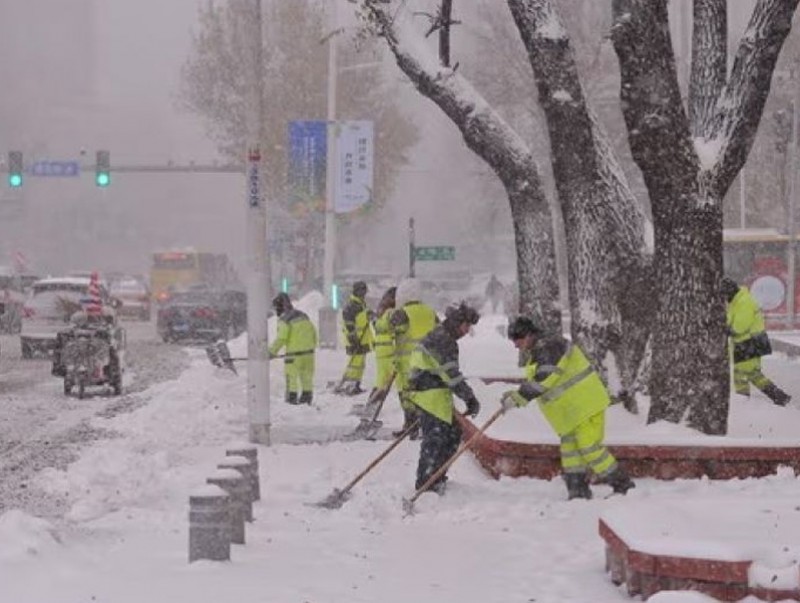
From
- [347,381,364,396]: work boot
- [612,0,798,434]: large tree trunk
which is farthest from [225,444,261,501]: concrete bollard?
[347,381,364,396]: work boot

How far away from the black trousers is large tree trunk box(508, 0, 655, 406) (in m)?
3.10

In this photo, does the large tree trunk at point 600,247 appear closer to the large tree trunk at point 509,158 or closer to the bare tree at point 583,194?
the bare tree at point 583,194

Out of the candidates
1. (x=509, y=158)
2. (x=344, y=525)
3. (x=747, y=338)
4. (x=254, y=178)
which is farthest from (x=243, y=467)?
(x=747, y=338)

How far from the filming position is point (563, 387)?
974cm

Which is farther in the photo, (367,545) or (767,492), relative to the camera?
(767,492)

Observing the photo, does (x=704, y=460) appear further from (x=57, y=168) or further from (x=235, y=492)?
(x=57, y=168)

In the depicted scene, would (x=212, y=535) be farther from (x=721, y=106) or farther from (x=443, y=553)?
(x=721, y=106)

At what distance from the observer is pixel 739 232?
3359cm

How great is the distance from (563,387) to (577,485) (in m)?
0.74

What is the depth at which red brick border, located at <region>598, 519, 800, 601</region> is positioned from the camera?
656 cm

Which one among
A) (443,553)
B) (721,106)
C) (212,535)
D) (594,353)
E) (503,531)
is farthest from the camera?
(594,353)

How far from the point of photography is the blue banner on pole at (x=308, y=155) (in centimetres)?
2714

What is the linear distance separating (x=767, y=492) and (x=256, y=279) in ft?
18.8

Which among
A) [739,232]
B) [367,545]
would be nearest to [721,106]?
[367,545]
